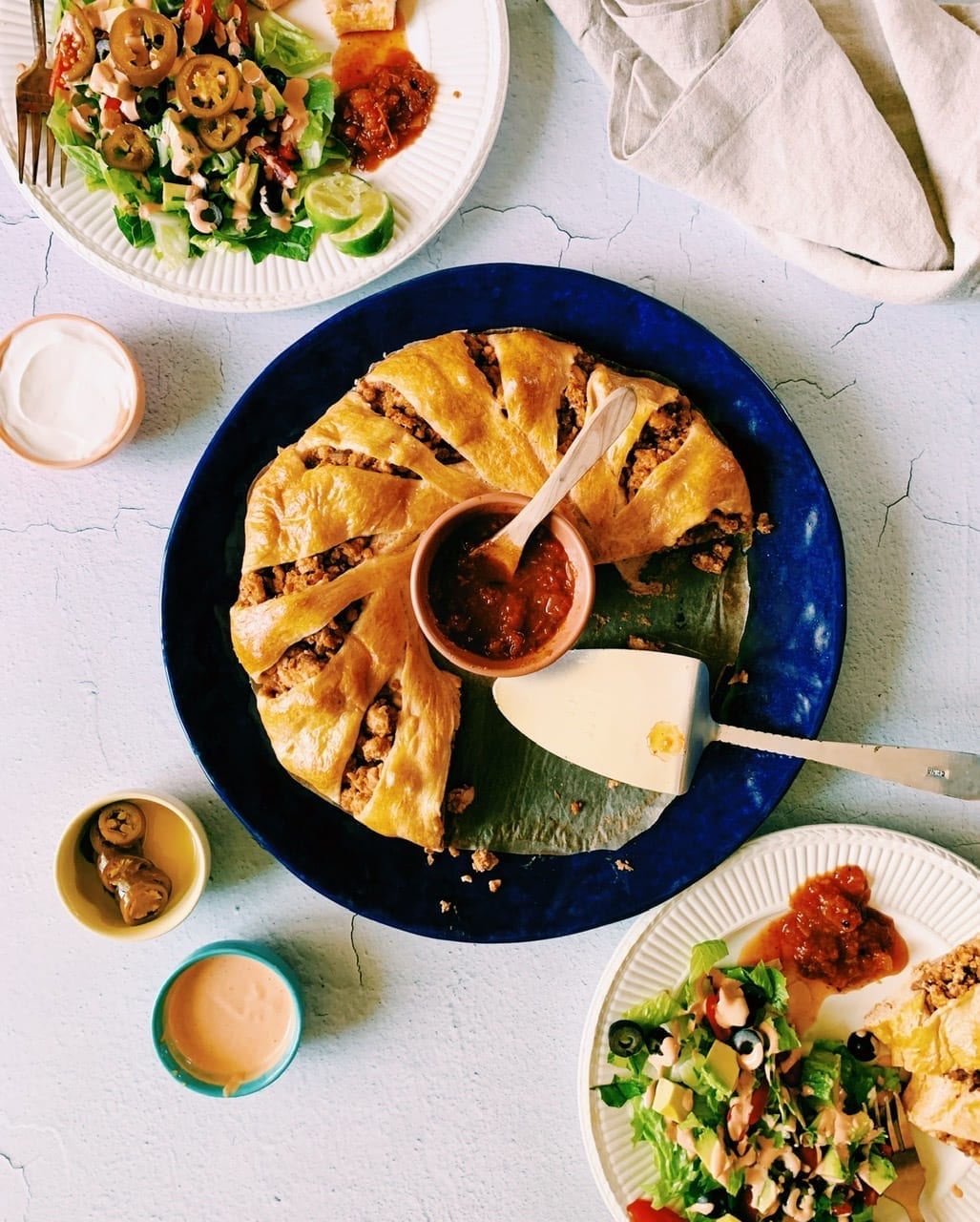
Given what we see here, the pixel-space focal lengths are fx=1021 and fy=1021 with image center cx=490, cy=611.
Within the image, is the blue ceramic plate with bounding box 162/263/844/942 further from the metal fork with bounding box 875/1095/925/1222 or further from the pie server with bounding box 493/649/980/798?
the metal fork with bounding box 875/1095/925/1222

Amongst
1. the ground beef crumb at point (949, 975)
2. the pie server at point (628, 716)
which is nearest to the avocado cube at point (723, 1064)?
the ground beef crumb at point (949, 975)

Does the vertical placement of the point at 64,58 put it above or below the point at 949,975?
above

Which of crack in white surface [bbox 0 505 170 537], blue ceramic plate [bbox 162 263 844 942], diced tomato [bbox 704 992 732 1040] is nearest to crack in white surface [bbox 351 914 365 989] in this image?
blue ceramic plate [bbox 162 263 844 942]

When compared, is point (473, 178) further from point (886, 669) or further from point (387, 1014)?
point (387, 1014)

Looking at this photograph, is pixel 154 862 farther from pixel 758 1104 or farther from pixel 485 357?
pixel 758 1104

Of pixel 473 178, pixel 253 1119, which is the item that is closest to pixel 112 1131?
pixel 253 1119

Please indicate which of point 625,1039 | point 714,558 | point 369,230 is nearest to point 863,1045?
point 625,1039

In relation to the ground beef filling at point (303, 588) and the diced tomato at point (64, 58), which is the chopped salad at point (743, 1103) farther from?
the diced tomato at point (64, 58)
